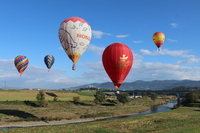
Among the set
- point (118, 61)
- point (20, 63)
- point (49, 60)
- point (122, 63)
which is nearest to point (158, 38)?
point (122, 63)

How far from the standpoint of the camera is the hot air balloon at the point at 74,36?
40.8m

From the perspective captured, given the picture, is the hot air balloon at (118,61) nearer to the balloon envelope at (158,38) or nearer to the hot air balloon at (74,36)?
the hot air balloon at (74,36)

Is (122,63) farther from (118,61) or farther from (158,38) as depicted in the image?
(158,38)

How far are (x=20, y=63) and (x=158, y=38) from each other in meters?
59.2

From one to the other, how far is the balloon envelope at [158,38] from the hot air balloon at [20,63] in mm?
56882

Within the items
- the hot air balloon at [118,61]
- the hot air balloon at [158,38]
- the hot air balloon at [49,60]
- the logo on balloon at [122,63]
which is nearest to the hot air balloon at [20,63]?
the hot air balloon at [49,60]

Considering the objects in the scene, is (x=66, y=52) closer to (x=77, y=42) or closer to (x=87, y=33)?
(x=77, y=42)

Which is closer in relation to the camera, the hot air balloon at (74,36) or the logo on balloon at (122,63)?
the logo on balloon at (122,63)

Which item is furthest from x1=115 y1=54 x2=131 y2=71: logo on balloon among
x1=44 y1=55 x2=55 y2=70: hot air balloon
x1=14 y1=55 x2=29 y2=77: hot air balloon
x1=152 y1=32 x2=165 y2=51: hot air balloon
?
x1=14 y1=55 x2=29 y2=77: hot air balloon

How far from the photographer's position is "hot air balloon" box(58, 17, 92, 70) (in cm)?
4078

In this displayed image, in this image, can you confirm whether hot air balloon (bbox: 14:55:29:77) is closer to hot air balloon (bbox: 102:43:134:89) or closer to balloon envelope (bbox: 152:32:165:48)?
balloon envelope (bbox: 152:32:165:48)

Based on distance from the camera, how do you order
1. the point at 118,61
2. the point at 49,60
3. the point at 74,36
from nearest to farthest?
the point at 118,61 → the point at 74,36 → the point at 49,60

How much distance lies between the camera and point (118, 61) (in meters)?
34.6

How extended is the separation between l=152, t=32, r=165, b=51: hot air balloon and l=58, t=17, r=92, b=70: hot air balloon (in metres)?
37.2
